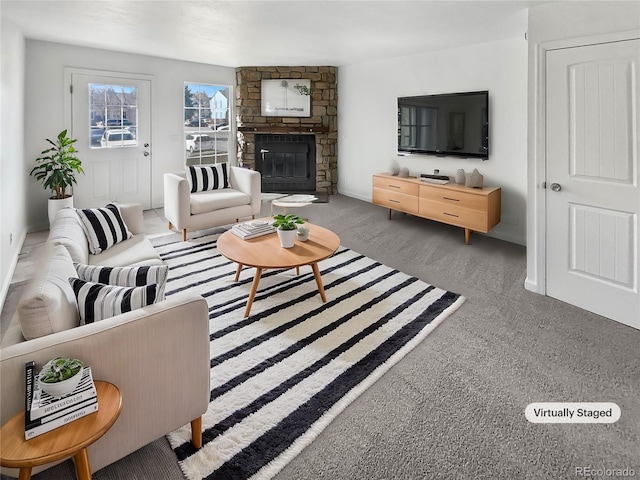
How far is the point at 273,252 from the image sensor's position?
2.98 m

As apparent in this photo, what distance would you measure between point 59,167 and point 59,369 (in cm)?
475

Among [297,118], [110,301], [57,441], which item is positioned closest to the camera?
[57,441]

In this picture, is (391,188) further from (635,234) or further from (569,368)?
(569,368)

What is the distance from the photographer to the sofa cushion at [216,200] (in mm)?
4477

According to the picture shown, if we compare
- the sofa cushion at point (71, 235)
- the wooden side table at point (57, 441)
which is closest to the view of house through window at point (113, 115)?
the sofa cushion at point (71, 235)

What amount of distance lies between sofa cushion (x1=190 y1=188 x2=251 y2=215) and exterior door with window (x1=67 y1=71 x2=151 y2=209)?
1631 mm

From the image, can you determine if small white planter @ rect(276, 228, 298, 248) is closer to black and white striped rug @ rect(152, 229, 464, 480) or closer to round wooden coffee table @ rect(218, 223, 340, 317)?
round wooden coffee table @ rect(218, 223, 340, 317)

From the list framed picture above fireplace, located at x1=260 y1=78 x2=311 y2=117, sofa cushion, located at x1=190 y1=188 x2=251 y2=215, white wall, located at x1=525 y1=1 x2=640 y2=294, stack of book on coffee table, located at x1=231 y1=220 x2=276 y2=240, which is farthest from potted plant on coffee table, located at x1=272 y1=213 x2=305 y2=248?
framed picture above fireplace, located at x1=260 y1=78 x2=311 y2=117

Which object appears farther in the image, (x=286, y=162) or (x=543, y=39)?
(x=286, y=162)

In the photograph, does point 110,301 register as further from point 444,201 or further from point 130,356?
point 444,201

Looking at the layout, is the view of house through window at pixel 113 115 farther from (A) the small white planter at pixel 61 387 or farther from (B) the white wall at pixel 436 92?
(A) the small white planter at pixel 61 387

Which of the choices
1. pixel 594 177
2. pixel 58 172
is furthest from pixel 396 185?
pixel 58 172

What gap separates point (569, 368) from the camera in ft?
7.12

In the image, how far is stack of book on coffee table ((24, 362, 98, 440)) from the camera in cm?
113
